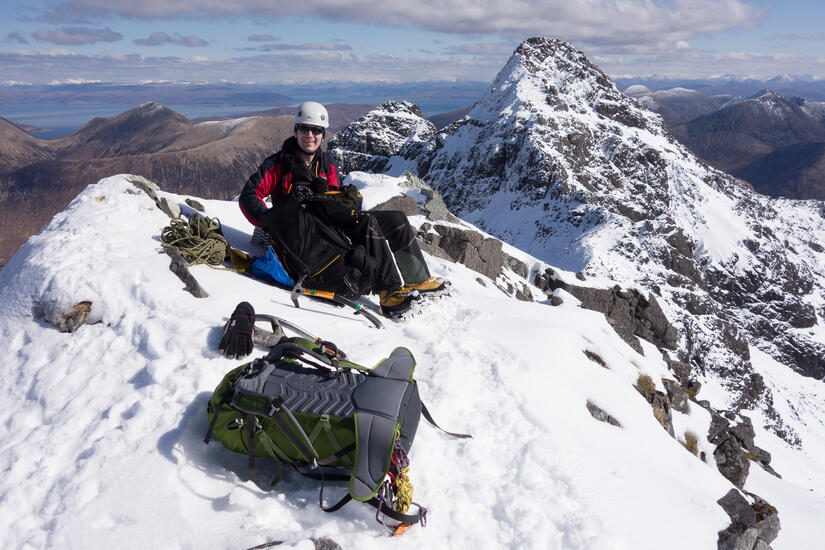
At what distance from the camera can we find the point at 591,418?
6137 millimetres

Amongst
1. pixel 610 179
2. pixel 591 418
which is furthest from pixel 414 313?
pixel 610 179

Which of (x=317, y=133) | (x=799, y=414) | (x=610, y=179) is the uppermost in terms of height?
(x=317, y=133)

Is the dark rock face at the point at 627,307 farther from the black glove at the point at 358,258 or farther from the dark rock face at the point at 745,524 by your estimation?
the black glove at the point at 358,258

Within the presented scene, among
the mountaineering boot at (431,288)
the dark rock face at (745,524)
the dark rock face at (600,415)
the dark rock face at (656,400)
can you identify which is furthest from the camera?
the dark rock face at (656,400)

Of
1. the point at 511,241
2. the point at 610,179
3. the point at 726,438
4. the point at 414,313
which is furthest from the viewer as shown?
the point at 610,179

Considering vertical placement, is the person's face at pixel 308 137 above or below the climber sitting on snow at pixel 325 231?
above

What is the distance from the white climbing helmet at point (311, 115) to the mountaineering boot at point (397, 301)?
3351 mm

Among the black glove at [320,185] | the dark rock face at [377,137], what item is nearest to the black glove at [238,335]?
the black glove at [320,185]

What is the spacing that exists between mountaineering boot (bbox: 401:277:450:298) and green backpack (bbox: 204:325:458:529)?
3.55 metres

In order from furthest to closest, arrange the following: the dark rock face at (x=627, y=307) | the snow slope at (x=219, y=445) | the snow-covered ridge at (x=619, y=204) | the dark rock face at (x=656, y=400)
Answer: the snow-covered ridge at (x=619, y=204)
the dark rock face at (x=627, y=307)
the dark rock face at (x=656, y=400)
the snow slope at (x=219, y=445)

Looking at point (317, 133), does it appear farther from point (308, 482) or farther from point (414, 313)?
point (308, 482)

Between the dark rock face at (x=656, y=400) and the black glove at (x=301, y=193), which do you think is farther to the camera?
the dark rock face at (x=656, y=400)

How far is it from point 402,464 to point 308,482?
1065 millimetres

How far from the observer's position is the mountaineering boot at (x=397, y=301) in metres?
7.66
